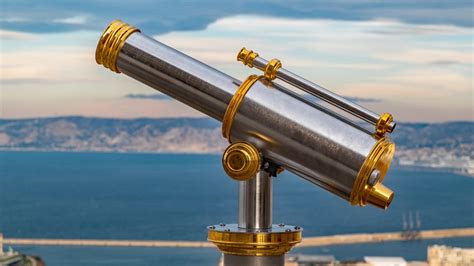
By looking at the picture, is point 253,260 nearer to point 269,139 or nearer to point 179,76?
point 269,139

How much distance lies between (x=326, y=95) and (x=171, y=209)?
43048 mm

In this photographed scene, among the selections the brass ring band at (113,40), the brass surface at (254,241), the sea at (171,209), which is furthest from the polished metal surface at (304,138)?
the sea at (171,209)

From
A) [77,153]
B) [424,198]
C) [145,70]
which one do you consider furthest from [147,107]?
[145,70]

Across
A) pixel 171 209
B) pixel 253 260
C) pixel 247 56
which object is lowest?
→ pixel 253 260

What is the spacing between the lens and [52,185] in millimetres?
53875

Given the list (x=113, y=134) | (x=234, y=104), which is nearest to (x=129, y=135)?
(x=113, y=134)

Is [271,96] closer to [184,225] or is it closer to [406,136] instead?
[406,136]

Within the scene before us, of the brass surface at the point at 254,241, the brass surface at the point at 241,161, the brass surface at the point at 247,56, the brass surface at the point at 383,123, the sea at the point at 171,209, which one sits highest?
the sea at the point at 171,209

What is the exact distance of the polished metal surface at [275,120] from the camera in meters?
1.50

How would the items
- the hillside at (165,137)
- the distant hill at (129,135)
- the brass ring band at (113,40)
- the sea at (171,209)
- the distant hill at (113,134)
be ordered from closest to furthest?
the brass ring band at (113,40)
the sea at (171,209)
the hillside at (165,137)
the distant hill at (129,135)
the distant hill at (113,134)

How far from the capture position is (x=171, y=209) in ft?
145

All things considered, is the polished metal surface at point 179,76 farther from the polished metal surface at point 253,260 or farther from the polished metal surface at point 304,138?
the polished metal surface at point 253,260

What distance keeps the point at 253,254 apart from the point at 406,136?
119ft

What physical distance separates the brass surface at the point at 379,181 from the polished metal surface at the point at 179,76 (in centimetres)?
26
